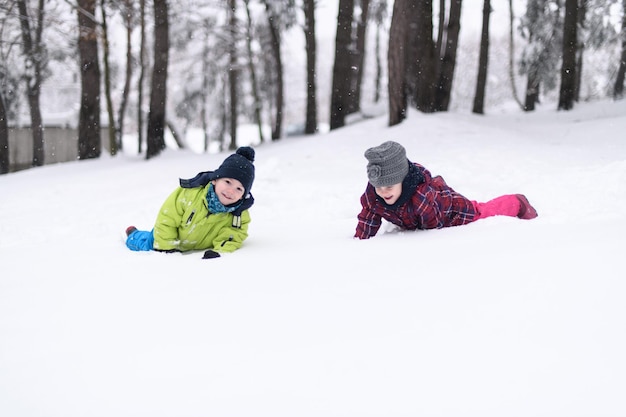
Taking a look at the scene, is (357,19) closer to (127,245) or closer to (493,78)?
(127,245)

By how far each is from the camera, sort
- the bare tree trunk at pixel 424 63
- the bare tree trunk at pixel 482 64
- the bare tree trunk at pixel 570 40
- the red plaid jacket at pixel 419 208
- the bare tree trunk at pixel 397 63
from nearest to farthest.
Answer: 1. the red plaid jacket at pixel 419 208
2. the bare tree trunk at pixel 397 63
3. the bare tree trunk at pixel 424 63
4. the bare tree trunk at pixel 570 40
5. the bare tree trunk at pixel 482 64

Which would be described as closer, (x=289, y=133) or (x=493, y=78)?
(x=289, y=133)

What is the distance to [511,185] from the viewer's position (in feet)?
17.9

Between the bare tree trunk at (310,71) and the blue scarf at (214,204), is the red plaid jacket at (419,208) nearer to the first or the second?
the blue scarf at (214,204)

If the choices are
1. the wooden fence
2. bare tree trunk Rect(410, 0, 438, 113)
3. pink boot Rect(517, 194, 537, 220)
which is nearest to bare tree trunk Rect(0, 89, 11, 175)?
bare tree trunk Rect(410, 0, 438, 113)

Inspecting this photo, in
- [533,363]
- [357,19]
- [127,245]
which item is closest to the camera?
[533,363]

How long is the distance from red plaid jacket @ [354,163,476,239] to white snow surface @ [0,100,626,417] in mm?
126

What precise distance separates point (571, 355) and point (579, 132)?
8799 mm

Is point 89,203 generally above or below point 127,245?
below

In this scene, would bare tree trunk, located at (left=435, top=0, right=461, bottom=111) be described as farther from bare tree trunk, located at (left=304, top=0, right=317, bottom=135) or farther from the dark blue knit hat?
the dark blue knit hat

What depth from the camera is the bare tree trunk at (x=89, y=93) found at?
12.5m

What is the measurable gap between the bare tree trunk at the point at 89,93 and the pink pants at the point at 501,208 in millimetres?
11366

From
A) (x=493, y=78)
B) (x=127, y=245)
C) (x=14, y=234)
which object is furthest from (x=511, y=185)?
(x=493, y=78)

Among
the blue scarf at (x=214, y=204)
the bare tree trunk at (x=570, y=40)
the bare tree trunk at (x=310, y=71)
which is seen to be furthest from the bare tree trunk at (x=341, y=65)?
the blue scarf at (x=214, y=204)
